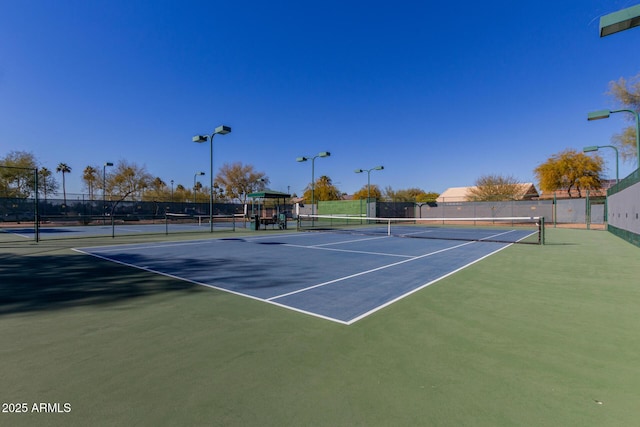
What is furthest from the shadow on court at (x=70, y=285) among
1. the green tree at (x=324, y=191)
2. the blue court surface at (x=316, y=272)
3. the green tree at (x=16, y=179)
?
the green tree at (x=324, y=191)

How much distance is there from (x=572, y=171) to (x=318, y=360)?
201ft

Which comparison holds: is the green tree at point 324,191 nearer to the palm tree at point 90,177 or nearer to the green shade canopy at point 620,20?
the palm tree at point 90,177

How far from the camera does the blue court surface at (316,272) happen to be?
550 centimetres

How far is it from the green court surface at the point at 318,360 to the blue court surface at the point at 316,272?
1.41ft

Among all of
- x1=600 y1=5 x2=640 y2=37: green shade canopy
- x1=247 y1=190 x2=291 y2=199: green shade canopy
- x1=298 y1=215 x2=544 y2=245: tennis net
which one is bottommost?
x1=298 y1=215 x2=544 y2=245: tennis net

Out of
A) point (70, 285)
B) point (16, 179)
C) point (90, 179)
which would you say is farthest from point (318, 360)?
point (90, 179)

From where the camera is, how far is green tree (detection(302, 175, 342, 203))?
8338 centimetres

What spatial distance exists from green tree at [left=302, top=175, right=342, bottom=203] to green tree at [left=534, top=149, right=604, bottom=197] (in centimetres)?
4728

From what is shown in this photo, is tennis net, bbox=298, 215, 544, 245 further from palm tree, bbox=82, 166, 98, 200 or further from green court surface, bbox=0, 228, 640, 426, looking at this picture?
palm tree, bbox=82, 166, 98, 200

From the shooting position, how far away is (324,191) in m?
83.5

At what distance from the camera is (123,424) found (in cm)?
230

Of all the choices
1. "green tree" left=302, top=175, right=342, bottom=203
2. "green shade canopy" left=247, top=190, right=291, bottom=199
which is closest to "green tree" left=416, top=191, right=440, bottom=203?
"green tree" left=302, top=175, right=342, bottom=203

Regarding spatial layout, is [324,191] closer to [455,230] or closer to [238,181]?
[238,181]

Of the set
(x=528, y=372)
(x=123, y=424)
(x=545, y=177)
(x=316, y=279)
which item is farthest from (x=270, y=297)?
(x=545, y=177)
